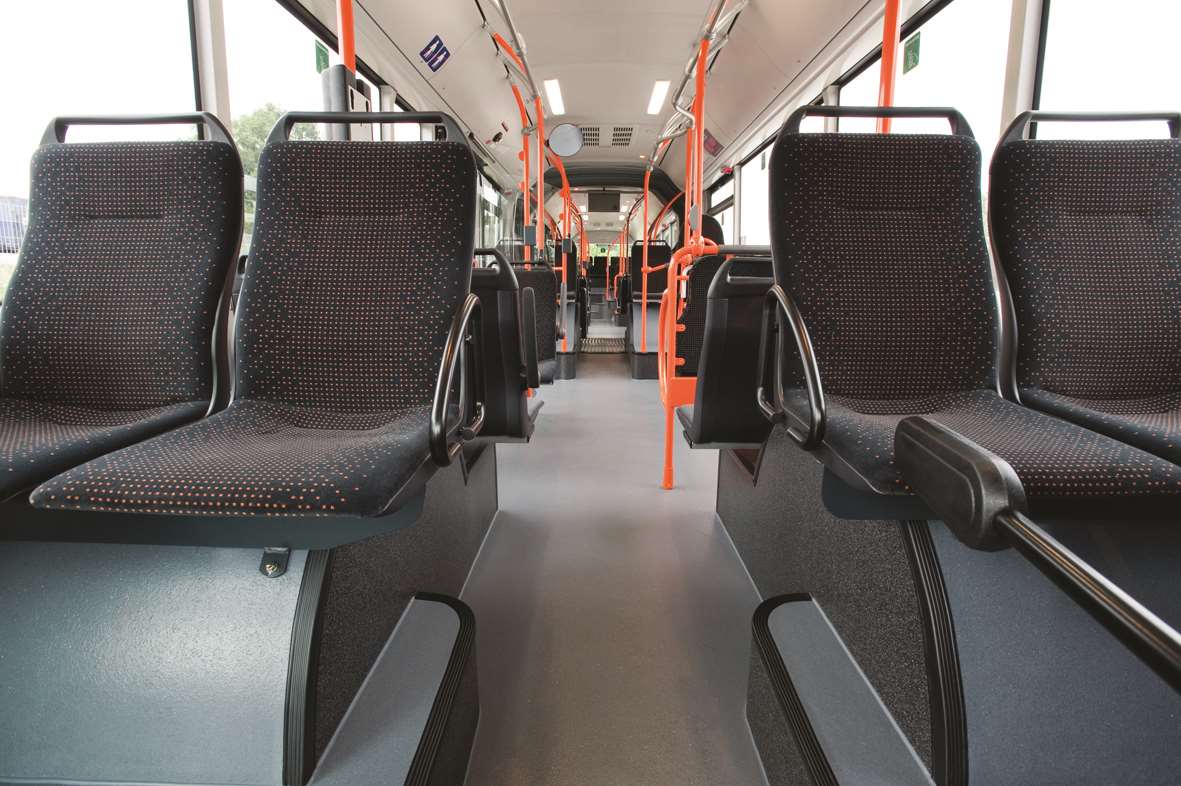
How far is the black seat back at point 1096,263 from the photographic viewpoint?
137cm

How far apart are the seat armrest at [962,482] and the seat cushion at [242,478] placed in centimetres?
73

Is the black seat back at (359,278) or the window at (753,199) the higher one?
the window at (753,199)

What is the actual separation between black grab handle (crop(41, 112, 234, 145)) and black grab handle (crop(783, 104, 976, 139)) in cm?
149

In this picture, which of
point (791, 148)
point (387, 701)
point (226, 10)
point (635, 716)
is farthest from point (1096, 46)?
point (226, 10)

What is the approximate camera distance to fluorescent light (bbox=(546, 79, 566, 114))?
7178 mm

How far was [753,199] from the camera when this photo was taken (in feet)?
25.7

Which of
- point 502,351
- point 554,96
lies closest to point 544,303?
point 502,351

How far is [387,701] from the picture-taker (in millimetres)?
971

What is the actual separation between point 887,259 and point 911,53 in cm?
349

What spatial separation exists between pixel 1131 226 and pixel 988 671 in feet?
4.18

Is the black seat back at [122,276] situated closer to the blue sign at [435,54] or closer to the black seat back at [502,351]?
the black seat back at [502,351]

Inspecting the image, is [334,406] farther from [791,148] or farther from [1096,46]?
[1096,46]

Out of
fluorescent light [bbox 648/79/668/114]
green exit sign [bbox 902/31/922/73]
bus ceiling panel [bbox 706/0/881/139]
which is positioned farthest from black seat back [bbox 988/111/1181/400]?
fluorescent light [bbox 648/79/668/114]

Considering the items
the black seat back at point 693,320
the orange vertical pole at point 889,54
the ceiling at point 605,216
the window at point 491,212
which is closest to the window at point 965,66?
the orange vertical pole at point 889,54
